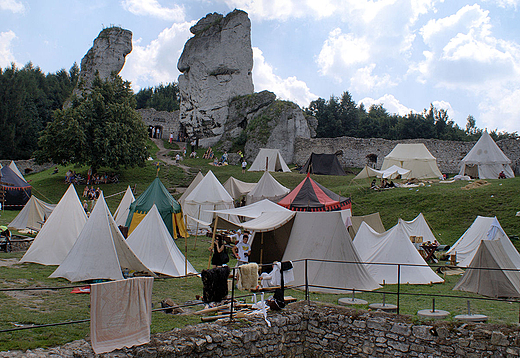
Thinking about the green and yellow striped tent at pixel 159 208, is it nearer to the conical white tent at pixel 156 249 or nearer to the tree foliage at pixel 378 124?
the conical white tent at pixel 156 249

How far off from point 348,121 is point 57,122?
2862 cm

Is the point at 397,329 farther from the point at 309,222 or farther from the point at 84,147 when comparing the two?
the point at 84,147

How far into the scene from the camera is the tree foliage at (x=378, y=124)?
39.5m

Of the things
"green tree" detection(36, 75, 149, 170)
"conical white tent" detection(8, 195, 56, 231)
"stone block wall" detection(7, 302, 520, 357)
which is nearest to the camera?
"stone block wall" detection(7, 302, 520, 357)

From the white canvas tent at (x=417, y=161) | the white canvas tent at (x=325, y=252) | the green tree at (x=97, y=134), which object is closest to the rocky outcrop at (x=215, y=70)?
the green tree at (x=97, y=134)

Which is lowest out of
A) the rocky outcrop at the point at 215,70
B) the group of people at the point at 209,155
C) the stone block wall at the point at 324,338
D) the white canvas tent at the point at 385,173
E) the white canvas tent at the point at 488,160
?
the stone block wall at the point at 324,338

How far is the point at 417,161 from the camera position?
24.1 m

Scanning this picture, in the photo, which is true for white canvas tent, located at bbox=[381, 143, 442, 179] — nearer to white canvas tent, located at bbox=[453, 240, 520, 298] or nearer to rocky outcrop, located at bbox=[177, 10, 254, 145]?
white canvas tent, located at bbox=[453, 240, 520, 298]

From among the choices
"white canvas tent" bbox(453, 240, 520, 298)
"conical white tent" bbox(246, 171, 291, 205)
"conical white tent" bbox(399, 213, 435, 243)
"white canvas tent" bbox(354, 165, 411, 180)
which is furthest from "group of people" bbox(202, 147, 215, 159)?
"white canvas tent" bbox(453, 240, 520, 298)

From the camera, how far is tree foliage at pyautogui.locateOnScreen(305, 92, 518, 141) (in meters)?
39.5

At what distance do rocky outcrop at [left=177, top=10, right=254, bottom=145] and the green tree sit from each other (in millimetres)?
10957

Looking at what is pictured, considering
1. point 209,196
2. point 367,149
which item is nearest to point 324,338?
point 209,196

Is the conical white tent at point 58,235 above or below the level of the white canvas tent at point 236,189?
below

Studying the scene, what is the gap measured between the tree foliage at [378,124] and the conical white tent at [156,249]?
110 ft
